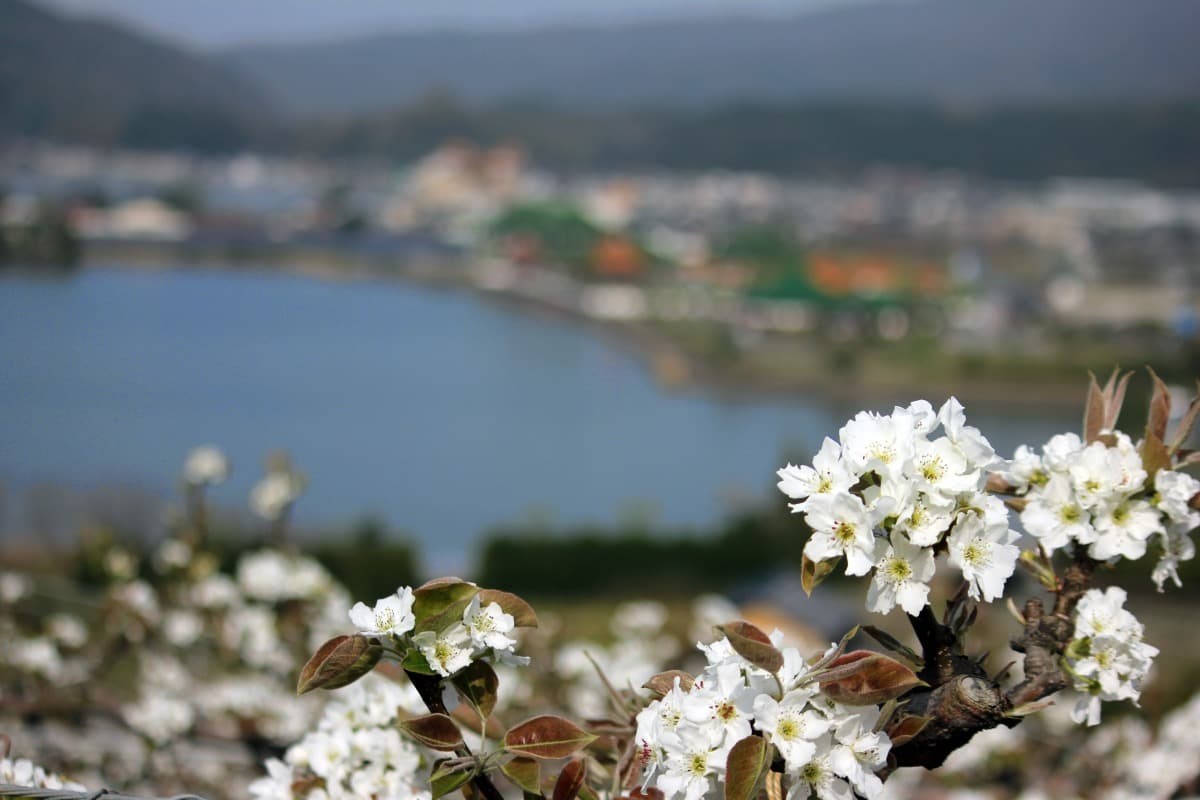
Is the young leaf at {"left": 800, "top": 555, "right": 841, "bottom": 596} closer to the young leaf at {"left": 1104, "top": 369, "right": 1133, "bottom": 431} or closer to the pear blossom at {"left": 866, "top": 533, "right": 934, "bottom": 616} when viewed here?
the pear blossom at {"left": 866, "top": 533, "right": 934, "bottom": 616}

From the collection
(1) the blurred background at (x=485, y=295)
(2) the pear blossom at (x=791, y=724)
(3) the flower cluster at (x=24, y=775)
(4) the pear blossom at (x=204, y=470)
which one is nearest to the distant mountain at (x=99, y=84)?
(1) the blurred background at (x=485, y=295)

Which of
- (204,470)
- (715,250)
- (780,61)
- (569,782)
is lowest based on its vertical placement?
(715,250)

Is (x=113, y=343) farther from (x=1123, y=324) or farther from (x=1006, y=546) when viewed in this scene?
(x=1123, y=324)

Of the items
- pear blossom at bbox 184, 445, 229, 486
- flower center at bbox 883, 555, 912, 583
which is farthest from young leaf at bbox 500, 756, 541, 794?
pear blossom at bbox 184, 445, 229, 486

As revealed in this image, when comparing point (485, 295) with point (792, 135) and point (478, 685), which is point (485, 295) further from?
point (792, 135)

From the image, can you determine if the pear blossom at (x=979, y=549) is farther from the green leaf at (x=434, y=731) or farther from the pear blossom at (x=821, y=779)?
the green leaf at (x=434, y=731)

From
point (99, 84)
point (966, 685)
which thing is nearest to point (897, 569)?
point (966, 685)
